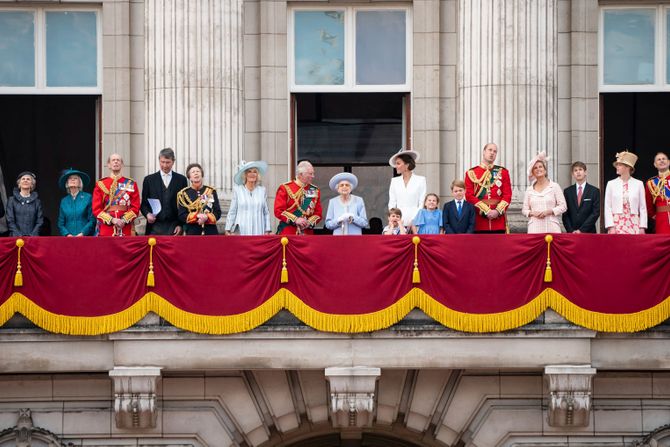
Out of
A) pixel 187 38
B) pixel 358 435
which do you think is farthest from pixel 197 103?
pixel 358 435

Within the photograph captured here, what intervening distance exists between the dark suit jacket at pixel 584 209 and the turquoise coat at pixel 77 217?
27.1ft

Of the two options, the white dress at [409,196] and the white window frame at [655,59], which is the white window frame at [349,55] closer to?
the white window frame at [655,59]

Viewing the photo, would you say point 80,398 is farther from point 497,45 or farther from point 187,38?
point 497,45

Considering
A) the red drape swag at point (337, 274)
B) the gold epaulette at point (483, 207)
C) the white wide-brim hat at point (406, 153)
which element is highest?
the white wide-brim hat at point (406, 153)

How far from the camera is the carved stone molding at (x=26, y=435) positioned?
3778 centimetres

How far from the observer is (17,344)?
122 ft

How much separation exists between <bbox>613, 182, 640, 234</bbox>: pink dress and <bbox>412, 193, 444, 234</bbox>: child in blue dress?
3.05m

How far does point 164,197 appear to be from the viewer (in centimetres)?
3859

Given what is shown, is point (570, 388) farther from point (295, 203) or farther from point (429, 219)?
point (295, 203)

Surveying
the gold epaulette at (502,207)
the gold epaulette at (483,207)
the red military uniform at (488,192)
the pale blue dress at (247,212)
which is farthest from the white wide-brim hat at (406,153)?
the pale blue dress at (247,212)

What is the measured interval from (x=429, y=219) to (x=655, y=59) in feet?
23.2

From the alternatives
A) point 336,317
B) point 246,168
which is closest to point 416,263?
point 336,317

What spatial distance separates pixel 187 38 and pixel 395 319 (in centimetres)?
733

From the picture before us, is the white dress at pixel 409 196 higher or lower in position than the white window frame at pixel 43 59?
lower
